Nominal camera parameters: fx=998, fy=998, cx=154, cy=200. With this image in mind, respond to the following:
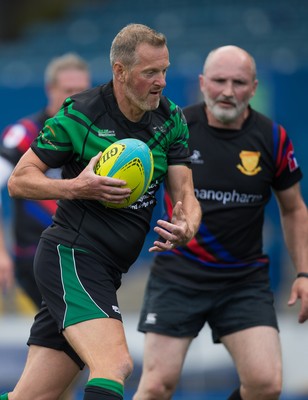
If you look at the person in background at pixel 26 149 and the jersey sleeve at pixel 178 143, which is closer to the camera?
the jersey sleeve at pixel 178 143

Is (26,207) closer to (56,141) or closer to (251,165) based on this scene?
(251,165)

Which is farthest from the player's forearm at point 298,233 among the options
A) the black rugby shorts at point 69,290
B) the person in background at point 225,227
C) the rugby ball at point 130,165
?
the rugby ball at point 130,165

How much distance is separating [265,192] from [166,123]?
1.42 meters

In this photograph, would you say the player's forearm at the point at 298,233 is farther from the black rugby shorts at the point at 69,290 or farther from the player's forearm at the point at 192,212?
the black rugby shorts at the point at 69,290

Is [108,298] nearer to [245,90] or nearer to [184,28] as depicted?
[245,90]

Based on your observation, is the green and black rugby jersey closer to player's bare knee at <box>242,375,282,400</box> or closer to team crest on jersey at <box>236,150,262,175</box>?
team crest on jersey at <box>236,150,262,175</box>

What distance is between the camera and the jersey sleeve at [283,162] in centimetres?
665

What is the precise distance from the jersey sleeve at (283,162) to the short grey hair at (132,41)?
5.40ft

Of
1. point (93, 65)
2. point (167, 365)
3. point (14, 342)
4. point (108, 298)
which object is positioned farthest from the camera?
point (93, 65)

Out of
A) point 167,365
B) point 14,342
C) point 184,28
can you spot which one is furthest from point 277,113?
point 184,28

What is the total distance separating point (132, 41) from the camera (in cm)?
522

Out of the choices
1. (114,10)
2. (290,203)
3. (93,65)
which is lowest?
(290,203)

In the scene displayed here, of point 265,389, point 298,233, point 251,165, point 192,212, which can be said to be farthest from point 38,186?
point 298,233

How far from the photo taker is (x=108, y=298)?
518cm
